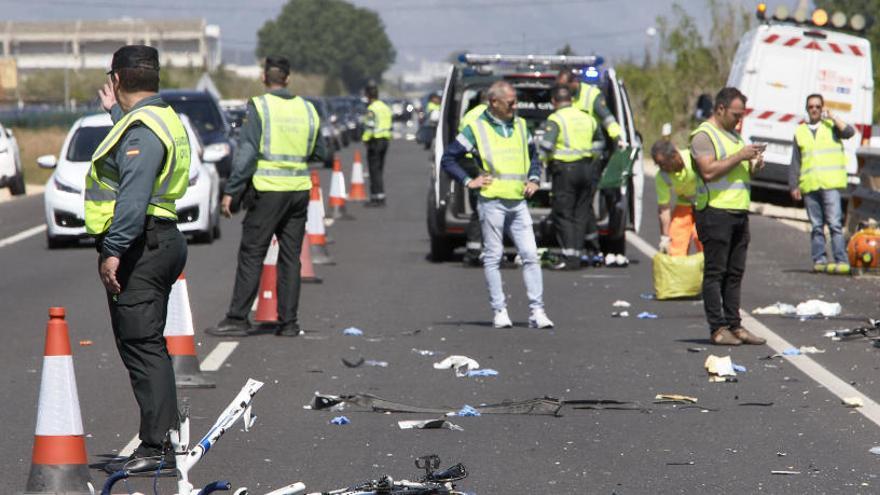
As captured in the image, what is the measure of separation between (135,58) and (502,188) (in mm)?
5907

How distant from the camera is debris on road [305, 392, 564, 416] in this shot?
9.39 m

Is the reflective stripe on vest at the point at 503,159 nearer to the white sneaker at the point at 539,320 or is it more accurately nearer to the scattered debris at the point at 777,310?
the white sneaker at the point at 539,320

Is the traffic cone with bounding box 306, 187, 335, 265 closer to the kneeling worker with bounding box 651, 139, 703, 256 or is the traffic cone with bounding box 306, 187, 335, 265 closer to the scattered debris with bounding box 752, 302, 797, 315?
the kneeling worker with bounding box 651, 139, 703, 256

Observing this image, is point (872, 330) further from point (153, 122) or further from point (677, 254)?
point (153, 122)

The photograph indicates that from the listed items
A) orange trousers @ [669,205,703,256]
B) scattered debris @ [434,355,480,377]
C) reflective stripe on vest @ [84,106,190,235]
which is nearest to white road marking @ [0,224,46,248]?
orange trousers @ [669,205,703,256]

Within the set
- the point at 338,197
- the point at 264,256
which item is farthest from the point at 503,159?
the point at 338,197

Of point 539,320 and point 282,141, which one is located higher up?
point 282,141

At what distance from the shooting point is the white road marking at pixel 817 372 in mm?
9539

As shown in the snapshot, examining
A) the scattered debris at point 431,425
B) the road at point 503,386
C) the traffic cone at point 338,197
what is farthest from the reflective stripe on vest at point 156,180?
the traffic cone at point 338,197

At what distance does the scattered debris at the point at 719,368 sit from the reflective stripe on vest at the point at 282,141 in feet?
11.3

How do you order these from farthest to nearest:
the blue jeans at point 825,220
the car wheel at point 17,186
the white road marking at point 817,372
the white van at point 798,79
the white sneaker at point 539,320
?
the car wheel at point 17,186 → the white van at point 798,79 → the blue jeans at point 825,220 → the white sneaker at point 539,320 → the white road marking at point 817,372

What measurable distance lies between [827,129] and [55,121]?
39917 millimetres

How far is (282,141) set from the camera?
12562 mm

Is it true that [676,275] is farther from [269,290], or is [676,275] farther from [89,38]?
[89,38]
